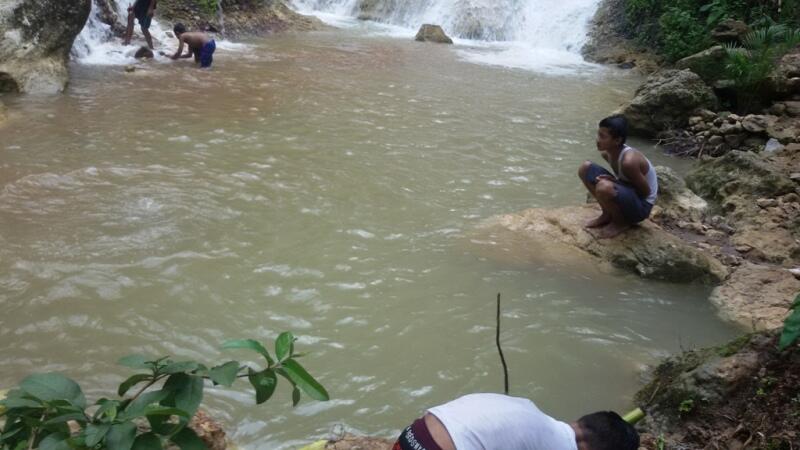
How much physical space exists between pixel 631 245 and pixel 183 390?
4.23 meters

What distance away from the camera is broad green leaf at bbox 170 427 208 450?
1518 mm

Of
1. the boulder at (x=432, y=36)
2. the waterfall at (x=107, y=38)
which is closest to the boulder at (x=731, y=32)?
the boulder at (x=432, y=36)

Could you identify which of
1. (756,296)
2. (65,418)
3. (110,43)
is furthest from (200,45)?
(65,418)

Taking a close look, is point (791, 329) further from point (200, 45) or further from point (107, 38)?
point (107, 38)

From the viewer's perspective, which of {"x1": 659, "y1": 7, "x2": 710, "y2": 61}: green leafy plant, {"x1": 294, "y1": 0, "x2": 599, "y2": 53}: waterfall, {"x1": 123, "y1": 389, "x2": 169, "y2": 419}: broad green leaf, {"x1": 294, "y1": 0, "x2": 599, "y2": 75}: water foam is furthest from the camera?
{"x1": 294, "y1": 0, "x2": 599, "y2": 53}: waterfall

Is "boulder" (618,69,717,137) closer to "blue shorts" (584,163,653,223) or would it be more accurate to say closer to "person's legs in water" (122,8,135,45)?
"blue shorts" (584,163,653,223)

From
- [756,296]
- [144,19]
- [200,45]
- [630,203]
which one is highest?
[144,19]

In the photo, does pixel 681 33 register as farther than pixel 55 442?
Yes

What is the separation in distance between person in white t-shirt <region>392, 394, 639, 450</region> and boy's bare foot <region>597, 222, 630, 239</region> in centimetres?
312

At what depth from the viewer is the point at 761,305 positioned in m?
4.35

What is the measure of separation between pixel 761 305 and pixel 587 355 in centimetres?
154

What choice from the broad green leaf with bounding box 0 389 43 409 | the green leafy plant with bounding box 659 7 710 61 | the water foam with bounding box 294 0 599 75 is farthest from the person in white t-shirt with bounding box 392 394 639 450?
the water foam with bounding box 294 0 599 75

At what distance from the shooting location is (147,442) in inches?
57.9

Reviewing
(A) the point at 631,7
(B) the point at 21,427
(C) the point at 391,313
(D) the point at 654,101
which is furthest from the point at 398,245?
(A) the point at 631,7
